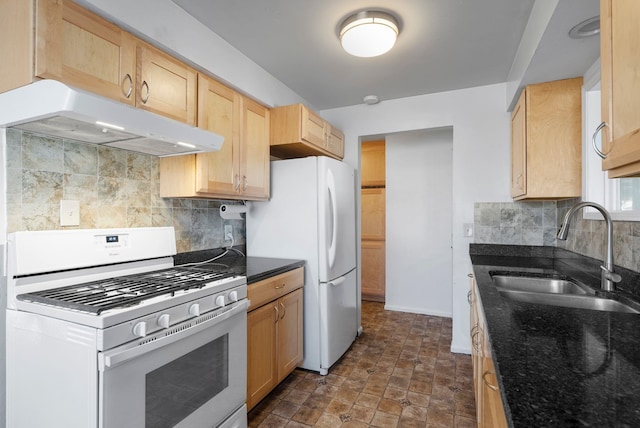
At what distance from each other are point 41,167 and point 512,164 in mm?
3023

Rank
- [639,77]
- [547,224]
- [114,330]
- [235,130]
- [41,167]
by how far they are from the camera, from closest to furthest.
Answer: [639,77]
[114,330]
[41,167]
[235,130]
[547,224]

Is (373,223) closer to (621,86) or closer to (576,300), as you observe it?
(576,300)

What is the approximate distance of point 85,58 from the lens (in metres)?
1.35

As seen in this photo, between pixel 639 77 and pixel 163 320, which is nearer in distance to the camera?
pixel 639 77

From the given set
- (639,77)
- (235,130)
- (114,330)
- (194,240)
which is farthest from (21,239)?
(639,77)

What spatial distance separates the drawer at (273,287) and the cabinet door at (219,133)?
62 centimetres

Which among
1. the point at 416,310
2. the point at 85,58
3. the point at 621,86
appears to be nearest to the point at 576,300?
the point at 621,86

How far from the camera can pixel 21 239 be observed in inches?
51.8

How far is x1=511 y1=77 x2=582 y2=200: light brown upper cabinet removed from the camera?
82.7 inches

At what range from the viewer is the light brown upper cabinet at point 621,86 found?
2.53ft

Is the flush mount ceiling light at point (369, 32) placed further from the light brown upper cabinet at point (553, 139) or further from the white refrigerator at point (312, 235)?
the light brown upper cabinet at point (553, 139)

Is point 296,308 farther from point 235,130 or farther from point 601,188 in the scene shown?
point 601,188

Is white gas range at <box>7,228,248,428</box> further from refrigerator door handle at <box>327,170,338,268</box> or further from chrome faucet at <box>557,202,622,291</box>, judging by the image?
chrome faucet at <box>557,202,622,291</box>

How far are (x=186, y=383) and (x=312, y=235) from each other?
4.36 feet
